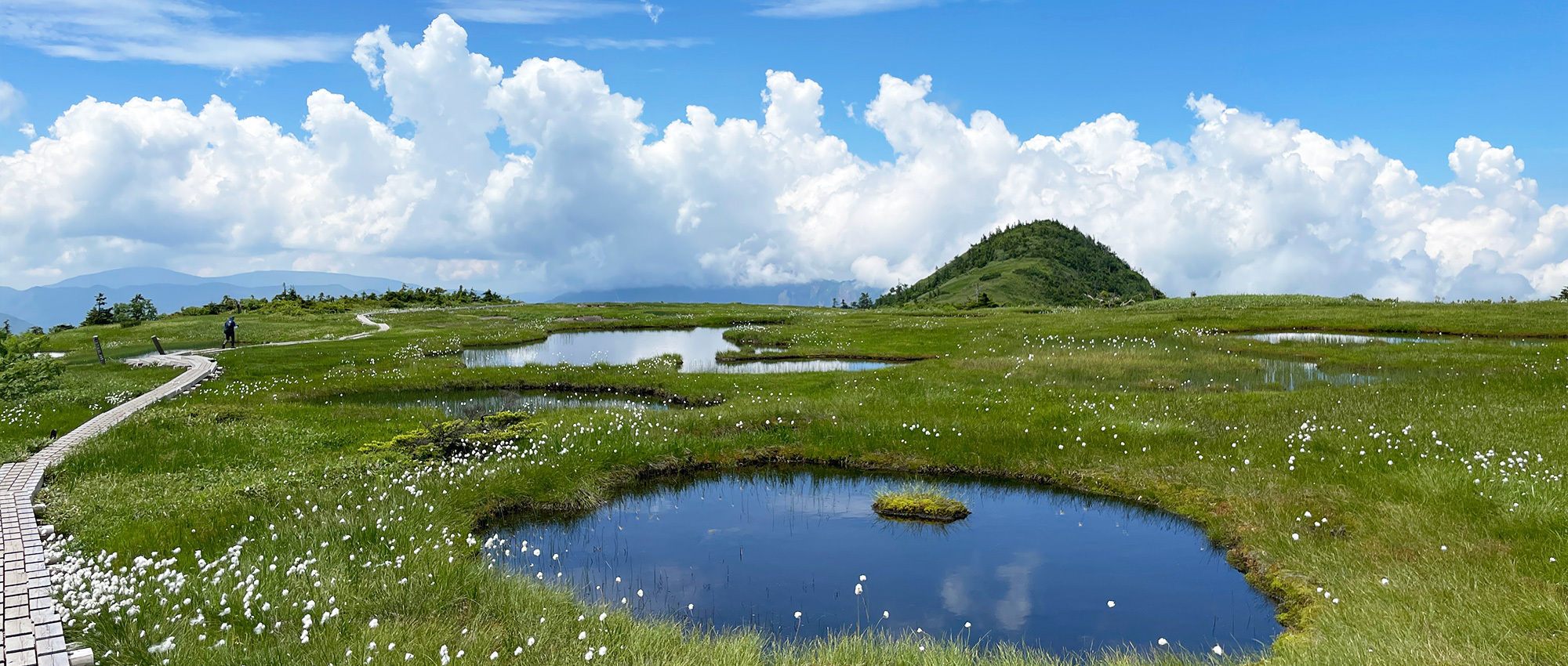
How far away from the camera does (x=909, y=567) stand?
42.5 feet

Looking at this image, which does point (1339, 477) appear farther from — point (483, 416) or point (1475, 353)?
point (1475, 353)

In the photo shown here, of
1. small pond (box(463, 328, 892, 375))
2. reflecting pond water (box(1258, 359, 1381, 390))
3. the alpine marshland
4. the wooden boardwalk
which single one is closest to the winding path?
the wooden boardwalk

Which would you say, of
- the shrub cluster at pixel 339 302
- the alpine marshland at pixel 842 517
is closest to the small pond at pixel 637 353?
the alpine marshland at pixel 842 517

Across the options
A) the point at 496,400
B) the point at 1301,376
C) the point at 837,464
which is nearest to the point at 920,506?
the point at 837,464

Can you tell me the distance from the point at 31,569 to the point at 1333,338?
49371mm

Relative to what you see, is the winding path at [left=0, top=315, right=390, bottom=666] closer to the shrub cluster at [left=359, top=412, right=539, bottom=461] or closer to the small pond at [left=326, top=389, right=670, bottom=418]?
the shrub cluster at [left=359, top=412, right=539, bottom=461]

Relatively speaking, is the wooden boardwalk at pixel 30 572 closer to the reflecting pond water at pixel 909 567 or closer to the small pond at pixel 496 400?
the reflecting pond water at pixel 909 567

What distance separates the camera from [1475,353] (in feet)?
104

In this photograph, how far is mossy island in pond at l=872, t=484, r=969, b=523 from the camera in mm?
15547

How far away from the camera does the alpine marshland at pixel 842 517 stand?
920cm

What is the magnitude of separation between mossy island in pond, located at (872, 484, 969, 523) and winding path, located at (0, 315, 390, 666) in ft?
39.4

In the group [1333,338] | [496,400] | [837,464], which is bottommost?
[837,464]

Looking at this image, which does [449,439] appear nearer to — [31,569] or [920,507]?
[31,569]

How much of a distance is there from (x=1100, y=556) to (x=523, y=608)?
926 centimetres
